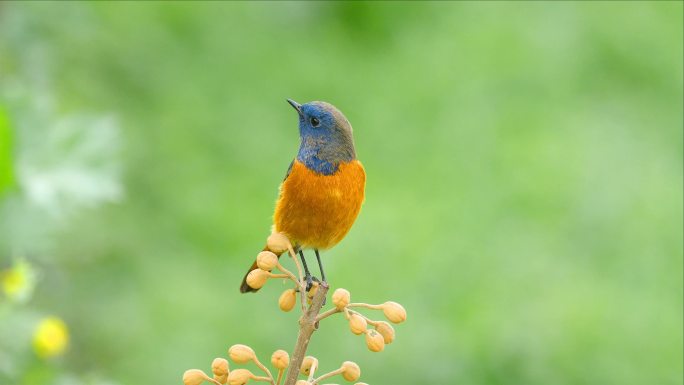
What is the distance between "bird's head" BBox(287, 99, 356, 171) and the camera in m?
2.24

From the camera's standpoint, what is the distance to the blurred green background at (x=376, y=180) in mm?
4684

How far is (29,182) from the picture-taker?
123 inches

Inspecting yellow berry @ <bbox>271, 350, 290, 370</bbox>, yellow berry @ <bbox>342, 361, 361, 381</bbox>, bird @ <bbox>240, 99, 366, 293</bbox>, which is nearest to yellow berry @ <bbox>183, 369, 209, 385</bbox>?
yellow berry @ <bbox>271, 350, 290, 370</bbox>

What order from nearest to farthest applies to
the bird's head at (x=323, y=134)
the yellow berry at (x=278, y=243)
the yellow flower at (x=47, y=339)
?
the yellow berry at (x=278, y=243), the bird's head at (x=323, y=134), the yellow flower at (x=47, y=339)

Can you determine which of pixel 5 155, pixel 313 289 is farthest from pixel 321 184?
pixel 5 155

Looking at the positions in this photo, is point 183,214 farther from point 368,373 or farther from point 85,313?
point 368,373

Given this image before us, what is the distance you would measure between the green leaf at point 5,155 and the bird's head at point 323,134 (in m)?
0.92

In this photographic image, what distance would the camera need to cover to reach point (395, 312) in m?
1.71

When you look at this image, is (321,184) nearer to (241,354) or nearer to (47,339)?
(241,354)

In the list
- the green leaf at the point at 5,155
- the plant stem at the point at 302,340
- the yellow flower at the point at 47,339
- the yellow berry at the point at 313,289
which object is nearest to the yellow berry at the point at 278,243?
the yellow berry at the point at 313,289

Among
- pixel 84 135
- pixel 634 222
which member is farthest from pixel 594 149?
pixel 84 135

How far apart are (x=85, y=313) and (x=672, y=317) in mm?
2957

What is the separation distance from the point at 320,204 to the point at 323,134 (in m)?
0.15

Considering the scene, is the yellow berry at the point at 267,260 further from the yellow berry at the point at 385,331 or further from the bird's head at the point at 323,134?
the bird's head at the point at 323,134
